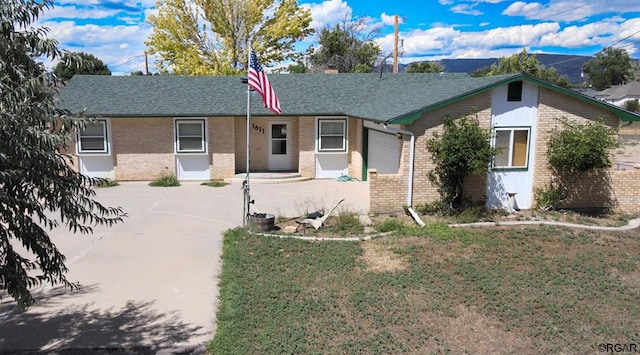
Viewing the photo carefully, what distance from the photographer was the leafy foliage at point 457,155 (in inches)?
523

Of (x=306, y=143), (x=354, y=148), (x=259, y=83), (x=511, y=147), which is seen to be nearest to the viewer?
(x=259, y=83)

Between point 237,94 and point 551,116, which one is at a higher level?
point 237,94

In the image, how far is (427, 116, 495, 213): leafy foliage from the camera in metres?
13.3

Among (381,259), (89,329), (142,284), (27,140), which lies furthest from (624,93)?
(27,140)

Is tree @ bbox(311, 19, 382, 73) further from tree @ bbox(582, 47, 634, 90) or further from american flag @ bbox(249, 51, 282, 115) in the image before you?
tree @ bbox(582, 47, 634, 90)

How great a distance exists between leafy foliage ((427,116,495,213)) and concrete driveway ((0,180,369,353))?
2466 millimetres

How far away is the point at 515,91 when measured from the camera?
47.0 ft

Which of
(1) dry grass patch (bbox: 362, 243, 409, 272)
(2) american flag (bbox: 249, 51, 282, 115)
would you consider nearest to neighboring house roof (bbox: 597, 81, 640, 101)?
(2) american flag (bbox: 249, 51, 282, 115)

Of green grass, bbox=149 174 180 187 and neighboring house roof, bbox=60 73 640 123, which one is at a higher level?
neighboring house roof, bbox=60 73 640 123

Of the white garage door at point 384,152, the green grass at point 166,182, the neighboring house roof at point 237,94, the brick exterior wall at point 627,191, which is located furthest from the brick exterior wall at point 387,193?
the green grass at point 166,182

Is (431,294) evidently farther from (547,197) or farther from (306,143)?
(306,143)

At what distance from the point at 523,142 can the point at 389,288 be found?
7913mm

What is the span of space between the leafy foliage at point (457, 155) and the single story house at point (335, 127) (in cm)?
27

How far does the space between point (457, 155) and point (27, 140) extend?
10802mm
